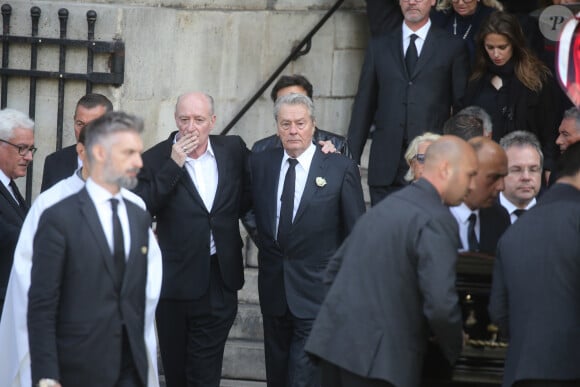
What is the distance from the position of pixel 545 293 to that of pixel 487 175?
0.74m

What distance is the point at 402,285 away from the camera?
6.59 m

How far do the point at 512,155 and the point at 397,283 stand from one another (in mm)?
2120

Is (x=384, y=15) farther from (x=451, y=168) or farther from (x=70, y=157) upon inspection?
(x=451, y=168)

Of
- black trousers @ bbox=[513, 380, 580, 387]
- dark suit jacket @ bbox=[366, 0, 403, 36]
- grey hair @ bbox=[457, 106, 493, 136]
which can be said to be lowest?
black trousers @ bbox=[513, 380, 580, 387]

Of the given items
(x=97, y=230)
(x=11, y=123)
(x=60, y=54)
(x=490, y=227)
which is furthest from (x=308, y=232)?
(x=60, y=54)

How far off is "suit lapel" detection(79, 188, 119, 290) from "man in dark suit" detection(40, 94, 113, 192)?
5.80ft

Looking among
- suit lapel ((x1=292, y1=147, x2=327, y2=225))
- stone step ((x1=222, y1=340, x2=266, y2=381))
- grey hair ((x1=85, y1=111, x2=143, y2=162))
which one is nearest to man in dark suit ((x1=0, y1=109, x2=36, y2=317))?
grey hair ((x1=85, y1=111, x2=143, y2=162))

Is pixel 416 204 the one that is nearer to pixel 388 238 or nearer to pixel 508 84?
pixel 388 238

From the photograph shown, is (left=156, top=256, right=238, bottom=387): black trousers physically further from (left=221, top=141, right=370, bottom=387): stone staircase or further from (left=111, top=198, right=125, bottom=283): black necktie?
(left=111, top=198, right=125, bottom=283): black necktie

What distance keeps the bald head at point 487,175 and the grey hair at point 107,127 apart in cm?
159

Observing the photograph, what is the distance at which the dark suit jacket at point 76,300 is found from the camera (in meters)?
6.58

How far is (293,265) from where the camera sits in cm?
848

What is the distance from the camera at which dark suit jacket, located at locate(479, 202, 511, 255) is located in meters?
7.84

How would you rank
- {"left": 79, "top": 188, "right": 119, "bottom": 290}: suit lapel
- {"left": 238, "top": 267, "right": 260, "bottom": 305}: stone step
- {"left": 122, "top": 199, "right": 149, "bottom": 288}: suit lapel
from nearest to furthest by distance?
{"left": 79, "top": 188, "right": 119, "bottom": 290}: suit lapel, {"left": 122, "top": 199, "right": 149, "bottom": 288}: suit lapel, {"left": 238, "top": 267, "right": 260, "bottom": 305}: stone step
